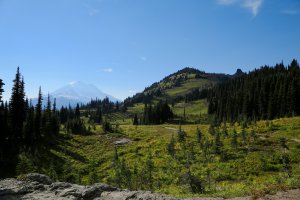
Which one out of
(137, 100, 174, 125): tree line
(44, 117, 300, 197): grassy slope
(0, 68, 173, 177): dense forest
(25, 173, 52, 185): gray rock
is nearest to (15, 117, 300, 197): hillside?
(44, 117, 300, 197): grassy slope

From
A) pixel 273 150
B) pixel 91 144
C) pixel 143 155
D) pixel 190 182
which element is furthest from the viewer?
pixel 91 144

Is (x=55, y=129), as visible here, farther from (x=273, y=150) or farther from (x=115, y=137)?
(x=273, y=150)

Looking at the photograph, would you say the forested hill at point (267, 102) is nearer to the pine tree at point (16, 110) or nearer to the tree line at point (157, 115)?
the tree line at point (157, 115)

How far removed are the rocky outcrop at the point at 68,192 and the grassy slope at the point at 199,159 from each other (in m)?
4.44

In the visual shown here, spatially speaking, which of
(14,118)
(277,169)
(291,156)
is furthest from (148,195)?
(14,118)

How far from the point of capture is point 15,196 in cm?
2077

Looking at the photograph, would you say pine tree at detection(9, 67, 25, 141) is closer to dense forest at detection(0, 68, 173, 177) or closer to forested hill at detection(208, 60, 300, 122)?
dense forest at detection(0, 68, 173, 177)

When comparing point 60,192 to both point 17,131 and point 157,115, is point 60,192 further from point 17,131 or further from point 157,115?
point 157,115

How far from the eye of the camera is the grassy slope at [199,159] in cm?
3688

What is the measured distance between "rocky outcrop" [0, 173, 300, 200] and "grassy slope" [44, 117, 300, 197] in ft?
14.6

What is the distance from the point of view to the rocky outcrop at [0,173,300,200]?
57.3 feet

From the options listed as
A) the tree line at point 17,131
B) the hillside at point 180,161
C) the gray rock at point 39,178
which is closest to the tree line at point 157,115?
the hillside at point 180,161

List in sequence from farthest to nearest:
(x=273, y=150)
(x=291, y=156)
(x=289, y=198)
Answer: (x=273, y=150) → (x=291, y=156) → (x=289, y=198)

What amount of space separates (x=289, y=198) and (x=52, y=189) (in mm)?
15540
